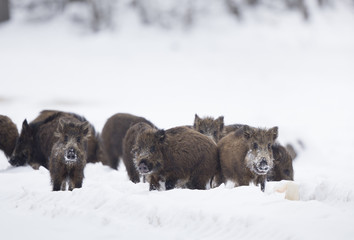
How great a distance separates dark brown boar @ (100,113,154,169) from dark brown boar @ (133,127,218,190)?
3.33 metres

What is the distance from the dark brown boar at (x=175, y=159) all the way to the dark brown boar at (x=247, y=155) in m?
0.29

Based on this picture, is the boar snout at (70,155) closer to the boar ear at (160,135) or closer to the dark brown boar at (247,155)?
A: the boar ear at (160,135)

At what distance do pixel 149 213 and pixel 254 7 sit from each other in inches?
1256

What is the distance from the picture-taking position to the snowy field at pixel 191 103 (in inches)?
283

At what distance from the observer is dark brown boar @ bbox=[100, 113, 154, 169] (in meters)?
13.2

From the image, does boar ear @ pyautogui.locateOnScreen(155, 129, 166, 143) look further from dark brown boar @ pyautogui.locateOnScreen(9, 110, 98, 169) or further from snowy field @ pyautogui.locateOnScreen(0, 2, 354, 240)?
dark brown boar @ pyautogui.locateOnScreen(9, 110, 98, 169)

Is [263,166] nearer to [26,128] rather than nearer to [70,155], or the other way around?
[70,155]

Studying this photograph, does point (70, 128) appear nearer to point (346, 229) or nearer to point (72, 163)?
point (72, 163)

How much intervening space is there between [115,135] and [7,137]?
8.17 feet

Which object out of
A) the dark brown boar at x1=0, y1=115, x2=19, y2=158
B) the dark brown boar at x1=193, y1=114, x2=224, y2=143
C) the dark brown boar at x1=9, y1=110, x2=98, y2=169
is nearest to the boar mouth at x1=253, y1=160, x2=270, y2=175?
the dark brown boar at x1=193, y1=114, x2=224, y2=143

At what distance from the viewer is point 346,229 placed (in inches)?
261

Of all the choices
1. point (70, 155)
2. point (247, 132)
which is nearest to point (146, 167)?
point (70, 155)

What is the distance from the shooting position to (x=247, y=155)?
9.41 metres

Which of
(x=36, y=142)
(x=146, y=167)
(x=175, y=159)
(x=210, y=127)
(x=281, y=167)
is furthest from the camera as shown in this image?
(x=36, y=142)
